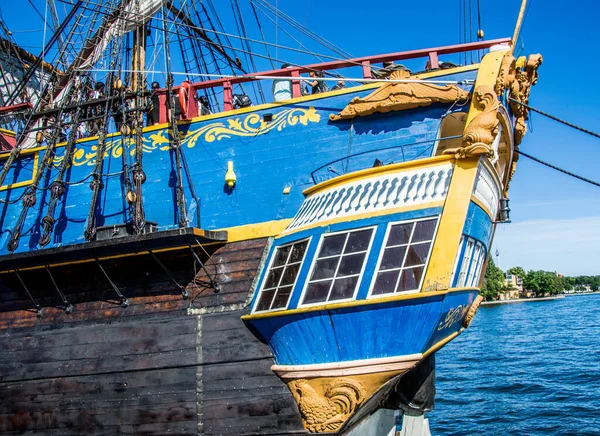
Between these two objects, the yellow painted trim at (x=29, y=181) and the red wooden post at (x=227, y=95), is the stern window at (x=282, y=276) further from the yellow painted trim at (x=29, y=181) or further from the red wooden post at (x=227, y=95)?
the yellow painted trim at (x=29, y=181)

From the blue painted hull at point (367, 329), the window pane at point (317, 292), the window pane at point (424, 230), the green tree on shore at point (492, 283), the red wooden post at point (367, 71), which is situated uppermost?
the green tree on shore at point (492, 283)

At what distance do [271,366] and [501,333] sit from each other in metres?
33.8

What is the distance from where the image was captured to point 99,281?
325 inches

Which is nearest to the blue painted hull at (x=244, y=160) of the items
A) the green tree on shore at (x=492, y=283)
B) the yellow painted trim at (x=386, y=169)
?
the yellow painted trim at (x=386, y=169)

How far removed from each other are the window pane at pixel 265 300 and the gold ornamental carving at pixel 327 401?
958 millimetres

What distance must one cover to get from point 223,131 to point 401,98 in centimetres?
269

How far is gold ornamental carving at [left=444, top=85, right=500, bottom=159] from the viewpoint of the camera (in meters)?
6.07

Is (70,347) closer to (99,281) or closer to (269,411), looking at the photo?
(99,281)

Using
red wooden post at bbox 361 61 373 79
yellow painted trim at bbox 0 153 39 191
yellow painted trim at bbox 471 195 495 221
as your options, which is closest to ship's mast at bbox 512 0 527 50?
red wooden post at bbox 361 61 373 79

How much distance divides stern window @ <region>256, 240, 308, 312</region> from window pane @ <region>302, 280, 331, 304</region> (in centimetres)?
25

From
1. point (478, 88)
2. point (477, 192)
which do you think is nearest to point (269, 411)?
point (477, 192)

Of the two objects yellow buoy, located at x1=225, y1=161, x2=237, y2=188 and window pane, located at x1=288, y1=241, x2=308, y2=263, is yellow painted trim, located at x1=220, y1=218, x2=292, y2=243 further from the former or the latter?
window pane, located at x1=288, y1=241, x2=308, y2=263

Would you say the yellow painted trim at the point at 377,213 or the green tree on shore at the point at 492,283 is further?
the green tree on shore at the point at 492,283

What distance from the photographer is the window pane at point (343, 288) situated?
6059 millimetres
